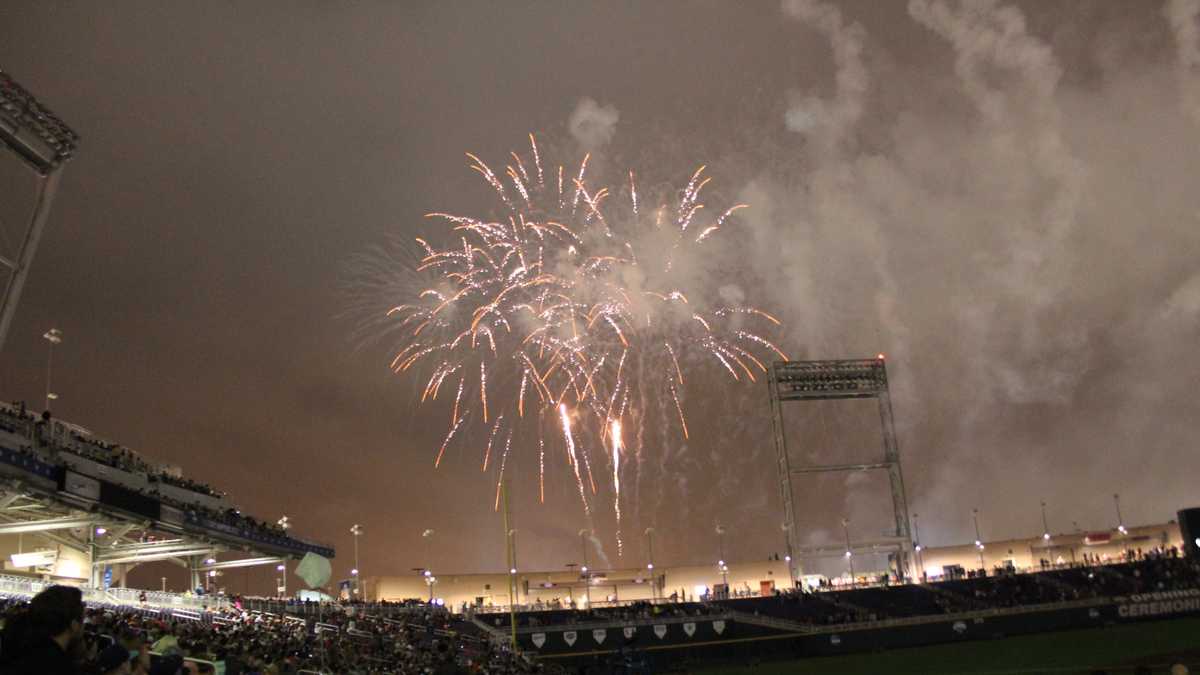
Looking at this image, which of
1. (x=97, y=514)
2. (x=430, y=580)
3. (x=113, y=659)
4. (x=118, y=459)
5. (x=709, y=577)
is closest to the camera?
(x=113, y=659)

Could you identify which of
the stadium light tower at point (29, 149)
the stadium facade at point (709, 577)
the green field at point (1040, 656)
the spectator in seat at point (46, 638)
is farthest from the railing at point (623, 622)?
the spectator in seat at point (46, 638)

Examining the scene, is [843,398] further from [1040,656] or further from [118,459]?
[118,459]

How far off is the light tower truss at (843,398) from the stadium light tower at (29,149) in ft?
147

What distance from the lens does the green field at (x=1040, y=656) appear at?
3428 centimetres

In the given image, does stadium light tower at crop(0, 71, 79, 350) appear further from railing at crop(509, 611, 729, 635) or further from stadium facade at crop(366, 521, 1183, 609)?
stadium facade at crop(366, 521, 1183, 609)

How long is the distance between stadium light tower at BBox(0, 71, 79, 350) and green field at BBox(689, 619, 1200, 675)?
31275mm

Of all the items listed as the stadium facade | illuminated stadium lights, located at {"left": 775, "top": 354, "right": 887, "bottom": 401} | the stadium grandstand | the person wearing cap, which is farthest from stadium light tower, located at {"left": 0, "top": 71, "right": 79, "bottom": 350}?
illuminated stadium lights, located at {"left": 775, "top": 354, "right": 887, "bottom": 401}

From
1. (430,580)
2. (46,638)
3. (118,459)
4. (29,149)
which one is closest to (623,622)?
(430,580)

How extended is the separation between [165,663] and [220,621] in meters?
30.0

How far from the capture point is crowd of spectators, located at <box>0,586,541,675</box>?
13.1ft

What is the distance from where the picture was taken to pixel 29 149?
83.0ft

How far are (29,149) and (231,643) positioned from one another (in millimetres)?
13803

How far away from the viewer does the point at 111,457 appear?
3825 centimetres

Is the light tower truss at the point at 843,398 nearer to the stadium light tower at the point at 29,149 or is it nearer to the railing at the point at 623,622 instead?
the railing at the point at 623,622
